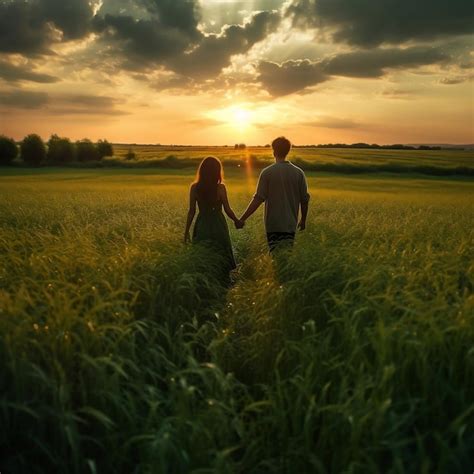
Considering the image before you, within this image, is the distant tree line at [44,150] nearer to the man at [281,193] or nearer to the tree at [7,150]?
the tree at [7,150]

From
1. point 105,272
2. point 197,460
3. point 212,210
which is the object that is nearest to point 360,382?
point 197,460

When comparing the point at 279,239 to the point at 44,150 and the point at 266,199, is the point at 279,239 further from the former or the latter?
the point at 44,150

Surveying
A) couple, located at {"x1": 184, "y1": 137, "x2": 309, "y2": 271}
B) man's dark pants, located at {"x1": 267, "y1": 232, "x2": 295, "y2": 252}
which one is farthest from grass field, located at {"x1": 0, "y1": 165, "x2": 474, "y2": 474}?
couple, located at {"x1": 184, "y1": 137, "x2": 309, "y2": 271}

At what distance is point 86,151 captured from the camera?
261ft

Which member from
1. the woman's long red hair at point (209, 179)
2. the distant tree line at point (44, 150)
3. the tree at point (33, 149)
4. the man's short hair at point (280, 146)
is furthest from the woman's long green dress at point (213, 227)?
the tree at point (33, 149)

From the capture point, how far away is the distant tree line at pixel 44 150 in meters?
75.0

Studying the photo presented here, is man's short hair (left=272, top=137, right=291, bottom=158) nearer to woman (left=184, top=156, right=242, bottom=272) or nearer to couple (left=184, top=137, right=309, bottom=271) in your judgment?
couple (left=184, top=137, right=309, bottom=271)

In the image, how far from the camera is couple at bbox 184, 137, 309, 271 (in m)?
7.59

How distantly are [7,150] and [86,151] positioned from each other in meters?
12.2

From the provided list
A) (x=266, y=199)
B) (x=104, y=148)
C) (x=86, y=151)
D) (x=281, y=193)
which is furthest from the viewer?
(x=104, y=148)

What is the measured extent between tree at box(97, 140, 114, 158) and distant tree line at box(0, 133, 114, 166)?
1.74 m

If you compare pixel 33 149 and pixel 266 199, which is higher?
pixel 33 149

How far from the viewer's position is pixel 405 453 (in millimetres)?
2682

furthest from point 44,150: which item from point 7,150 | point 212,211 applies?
point 212,211
